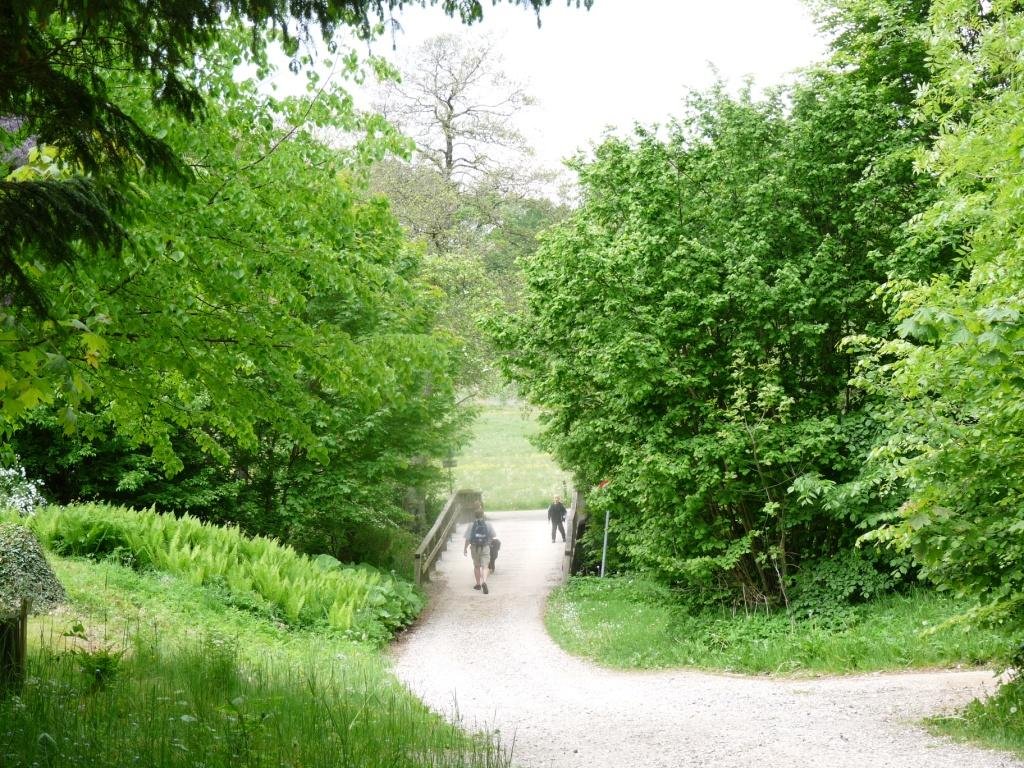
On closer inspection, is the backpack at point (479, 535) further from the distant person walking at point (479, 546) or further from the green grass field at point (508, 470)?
the green grass field at point (508, 470)

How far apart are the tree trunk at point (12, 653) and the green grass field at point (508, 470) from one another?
29.9 meters

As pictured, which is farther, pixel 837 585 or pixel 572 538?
pixel 572 538

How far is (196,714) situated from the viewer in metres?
5.87

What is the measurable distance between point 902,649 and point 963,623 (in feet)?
13.1

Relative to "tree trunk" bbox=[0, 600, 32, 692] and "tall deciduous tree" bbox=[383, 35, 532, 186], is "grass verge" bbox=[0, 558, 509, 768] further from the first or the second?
"tall deciduous tree" bbox=[383, 35, 532, 186]

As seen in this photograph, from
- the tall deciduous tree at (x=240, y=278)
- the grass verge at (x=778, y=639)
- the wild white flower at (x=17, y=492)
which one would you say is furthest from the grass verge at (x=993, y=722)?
the wild white flower at (x=17, y=492)

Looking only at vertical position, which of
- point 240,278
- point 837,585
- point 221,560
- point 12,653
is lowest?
point 837,585

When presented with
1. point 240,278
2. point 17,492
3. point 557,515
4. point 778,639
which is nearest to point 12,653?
point 240,278

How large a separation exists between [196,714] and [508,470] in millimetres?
39139

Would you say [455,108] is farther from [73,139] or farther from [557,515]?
[73,139]

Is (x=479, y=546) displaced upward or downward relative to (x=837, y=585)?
downward

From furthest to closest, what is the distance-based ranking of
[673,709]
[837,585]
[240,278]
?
[837,585] → [673,709] → [240,278]

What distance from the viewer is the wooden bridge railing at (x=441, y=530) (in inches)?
877

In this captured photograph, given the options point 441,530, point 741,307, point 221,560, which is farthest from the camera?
point 441,530
